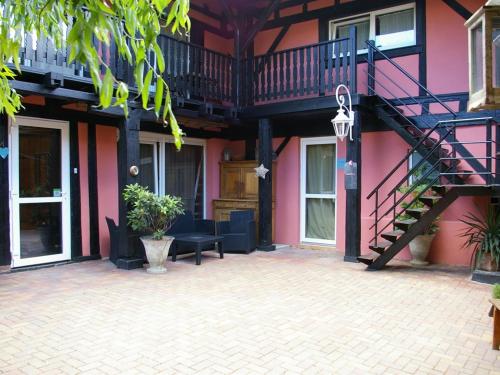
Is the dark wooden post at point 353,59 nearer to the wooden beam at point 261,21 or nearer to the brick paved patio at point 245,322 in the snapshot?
the wooden beam at point 261,21

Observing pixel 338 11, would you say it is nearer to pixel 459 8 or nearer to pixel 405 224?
pixel 459 8

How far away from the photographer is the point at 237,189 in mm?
8961

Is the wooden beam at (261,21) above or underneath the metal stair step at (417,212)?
above

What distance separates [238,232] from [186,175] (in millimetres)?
1877

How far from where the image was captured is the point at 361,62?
25.5 feet

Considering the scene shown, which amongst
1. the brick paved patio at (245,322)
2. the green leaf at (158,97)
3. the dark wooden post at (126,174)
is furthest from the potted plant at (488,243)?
the green leaf at (158,97)

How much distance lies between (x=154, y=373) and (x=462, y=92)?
6242mm

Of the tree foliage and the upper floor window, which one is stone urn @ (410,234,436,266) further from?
the tree foliage

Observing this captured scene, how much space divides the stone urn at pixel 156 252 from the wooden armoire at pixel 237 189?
8.65 feet

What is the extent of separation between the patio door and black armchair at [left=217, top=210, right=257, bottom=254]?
2609 millimetres

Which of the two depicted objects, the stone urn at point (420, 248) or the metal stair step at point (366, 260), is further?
the stone urn at point (420, 248)

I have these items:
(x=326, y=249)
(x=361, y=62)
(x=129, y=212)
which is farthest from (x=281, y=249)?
(x=361, y=62)

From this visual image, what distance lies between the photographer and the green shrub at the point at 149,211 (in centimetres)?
606

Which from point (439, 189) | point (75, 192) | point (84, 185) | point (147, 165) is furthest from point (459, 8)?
point (75, 192)
